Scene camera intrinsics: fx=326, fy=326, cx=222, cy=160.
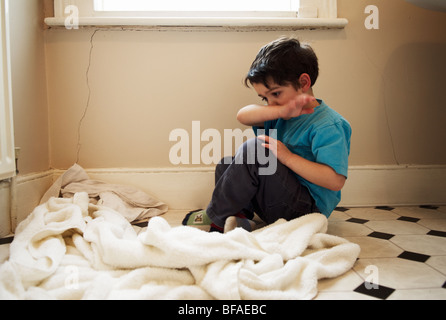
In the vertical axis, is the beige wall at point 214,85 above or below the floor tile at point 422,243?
above

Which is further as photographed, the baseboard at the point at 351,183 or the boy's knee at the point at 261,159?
the baseboard at the point at 351,183

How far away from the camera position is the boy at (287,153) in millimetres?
852

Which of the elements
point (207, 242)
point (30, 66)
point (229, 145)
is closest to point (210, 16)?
point (229, 145)

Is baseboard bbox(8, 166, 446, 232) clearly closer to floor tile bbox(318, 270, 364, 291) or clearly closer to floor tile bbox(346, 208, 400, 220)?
floor tile bbox(346, 208, 400, 220)

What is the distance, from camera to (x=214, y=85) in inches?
52.6

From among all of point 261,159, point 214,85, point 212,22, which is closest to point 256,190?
point 261,159

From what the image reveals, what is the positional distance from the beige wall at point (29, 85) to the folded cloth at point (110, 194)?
0.37 ft

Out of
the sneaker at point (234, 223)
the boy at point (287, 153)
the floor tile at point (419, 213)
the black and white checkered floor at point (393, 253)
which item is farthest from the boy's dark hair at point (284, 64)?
the floor tile at point (419, 213)

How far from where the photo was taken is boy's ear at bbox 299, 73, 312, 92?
901mm

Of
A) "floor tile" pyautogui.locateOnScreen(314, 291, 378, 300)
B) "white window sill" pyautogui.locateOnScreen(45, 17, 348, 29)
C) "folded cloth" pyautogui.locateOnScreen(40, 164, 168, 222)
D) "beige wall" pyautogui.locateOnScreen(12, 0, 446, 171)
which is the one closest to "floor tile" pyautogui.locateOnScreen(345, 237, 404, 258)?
"floor tile" pyautogui.locateOnScreen(314, 291, 378, 300)

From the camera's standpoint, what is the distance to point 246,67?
1.33m

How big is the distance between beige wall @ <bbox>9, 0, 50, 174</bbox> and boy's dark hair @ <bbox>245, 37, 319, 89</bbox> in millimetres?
793

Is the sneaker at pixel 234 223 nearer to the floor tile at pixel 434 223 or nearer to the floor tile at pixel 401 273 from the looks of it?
the floor tile at pixel 401 273

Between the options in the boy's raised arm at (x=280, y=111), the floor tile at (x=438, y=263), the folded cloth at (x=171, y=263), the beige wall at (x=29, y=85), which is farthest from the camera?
the beige wall at (x=29, y=85)
